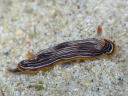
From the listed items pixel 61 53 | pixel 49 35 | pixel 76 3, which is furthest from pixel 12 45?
pixel 76 3

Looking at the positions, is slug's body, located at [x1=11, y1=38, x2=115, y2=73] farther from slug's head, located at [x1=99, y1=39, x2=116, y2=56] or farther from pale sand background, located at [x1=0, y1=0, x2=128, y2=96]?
pale sand background, located at [x1=0, y1=0, x2=128, y2=96]

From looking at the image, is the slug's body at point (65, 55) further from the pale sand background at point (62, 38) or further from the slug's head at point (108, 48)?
the pale sand background at point (62, 38)

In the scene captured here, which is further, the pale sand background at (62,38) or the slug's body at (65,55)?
the slug's body at (65,55)

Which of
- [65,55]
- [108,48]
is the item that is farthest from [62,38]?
[108,48]

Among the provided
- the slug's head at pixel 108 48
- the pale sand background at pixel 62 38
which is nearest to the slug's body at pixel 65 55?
the slug's head at pixel 108 48

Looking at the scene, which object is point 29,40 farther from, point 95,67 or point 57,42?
point 95,67
